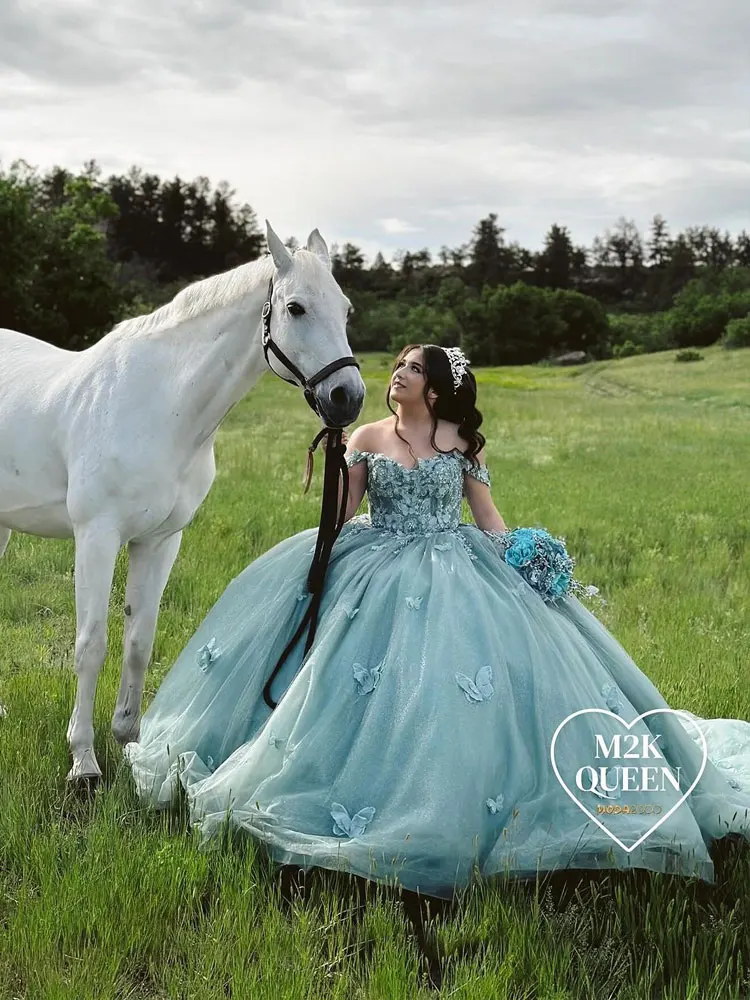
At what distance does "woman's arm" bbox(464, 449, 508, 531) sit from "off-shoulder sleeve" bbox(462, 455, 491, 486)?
0.02 meters

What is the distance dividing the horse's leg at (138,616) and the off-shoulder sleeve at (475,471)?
1420 mm

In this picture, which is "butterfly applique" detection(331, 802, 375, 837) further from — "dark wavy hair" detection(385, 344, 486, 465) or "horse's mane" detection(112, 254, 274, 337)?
"horse's mane" detection(112, 254, 274, 337)

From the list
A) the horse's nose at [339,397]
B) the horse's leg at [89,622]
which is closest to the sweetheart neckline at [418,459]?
the horse's nose at [339,397]

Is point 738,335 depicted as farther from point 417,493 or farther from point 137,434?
point 137,434

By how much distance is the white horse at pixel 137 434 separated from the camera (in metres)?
3.81

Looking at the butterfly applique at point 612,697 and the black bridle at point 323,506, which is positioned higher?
the black bridle at point 323,506

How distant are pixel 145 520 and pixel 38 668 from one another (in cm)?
192

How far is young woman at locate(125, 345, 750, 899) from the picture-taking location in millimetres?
3037

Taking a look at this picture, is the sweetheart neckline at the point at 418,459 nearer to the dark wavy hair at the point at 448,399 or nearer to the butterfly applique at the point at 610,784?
the dark wavy hair at the point at 448,399

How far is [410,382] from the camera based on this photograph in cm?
399

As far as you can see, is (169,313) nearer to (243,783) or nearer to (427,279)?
(243,783)

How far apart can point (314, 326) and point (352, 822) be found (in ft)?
5.84

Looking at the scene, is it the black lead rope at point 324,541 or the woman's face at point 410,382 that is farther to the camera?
the woman's face at point 410,382

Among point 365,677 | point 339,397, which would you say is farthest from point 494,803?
point 339,397
